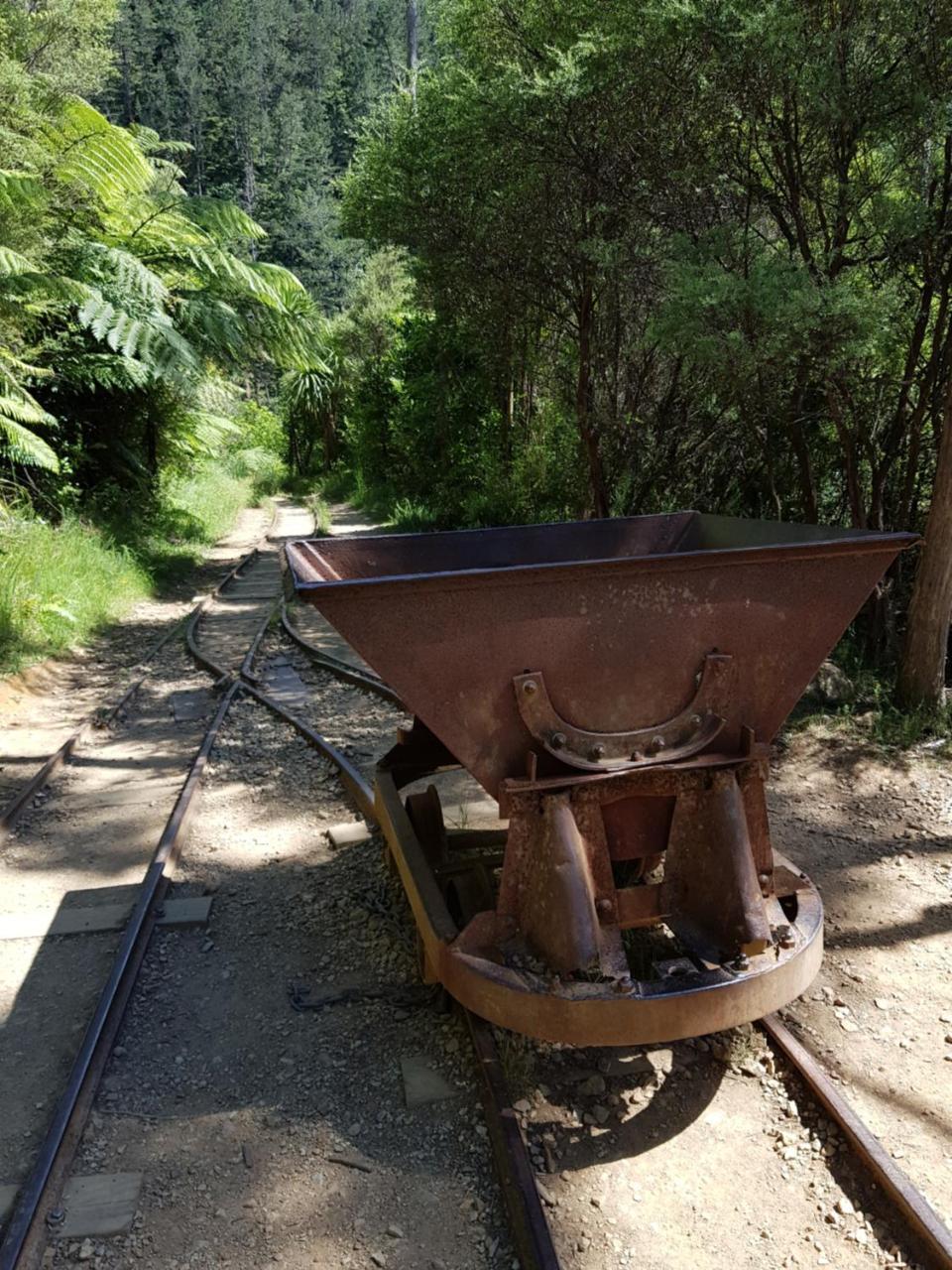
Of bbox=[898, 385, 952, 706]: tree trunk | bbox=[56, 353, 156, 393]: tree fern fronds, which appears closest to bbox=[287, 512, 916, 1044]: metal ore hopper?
bbox=[898, 385, 952, 706]: tree trunk

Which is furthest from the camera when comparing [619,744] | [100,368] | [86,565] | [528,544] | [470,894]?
[100,368]

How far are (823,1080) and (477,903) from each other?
1.40 m

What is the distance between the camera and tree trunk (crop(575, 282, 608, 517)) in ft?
32.3

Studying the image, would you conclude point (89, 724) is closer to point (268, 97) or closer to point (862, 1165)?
point (862, 1165)

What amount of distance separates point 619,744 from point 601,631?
40 cm

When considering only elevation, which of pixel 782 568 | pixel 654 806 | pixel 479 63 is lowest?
pixel 654 806

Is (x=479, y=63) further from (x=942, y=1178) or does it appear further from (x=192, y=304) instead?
(x=942, y=1178)

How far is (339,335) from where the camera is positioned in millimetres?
31188

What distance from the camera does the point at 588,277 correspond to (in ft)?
31.4

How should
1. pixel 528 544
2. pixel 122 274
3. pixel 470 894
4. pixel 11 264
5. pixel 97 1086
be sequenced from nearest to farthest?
pixel 97 1086, pixel 470 894, pixel 528 544, pixel 11 264, pixel 122 274

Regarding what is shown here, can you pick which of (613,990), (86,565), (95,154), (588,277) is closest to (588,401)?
(588,277)

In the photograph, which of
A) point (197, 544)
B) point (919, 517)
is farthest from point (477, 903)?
point (197, 544)

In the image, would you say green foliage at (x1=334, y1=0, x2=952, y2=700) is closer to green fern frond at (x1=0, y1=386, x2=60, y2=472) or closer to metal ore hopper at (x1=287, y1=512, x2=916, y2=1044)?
metal ore hopper at (x1=287, y1=512, x2=916, y2=1044)

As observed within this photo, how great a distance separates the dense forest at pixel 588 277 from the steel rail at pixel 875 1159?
377 centimetres
